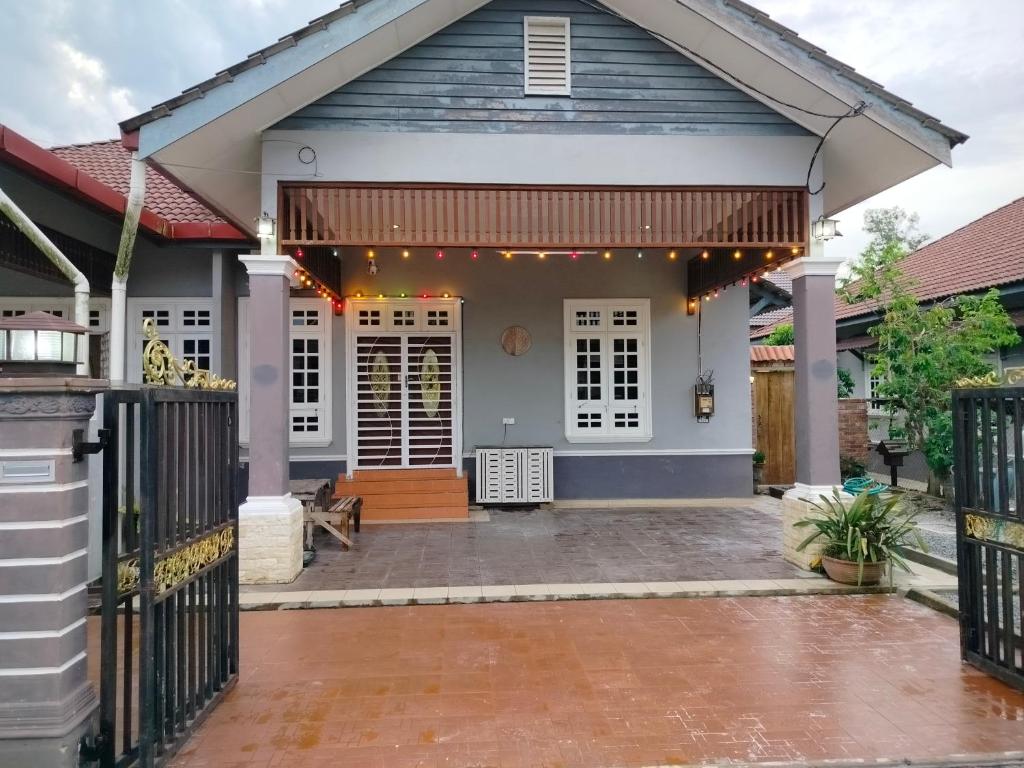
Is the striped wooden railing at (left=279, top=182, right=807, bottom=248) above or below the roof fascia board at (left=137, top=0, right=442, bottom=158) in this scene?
below

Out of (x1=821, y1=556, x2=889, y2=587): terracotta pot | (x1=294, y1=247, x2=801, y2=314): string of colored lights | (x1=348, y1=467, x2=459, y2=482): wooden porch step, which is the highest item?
(x1=294, y1=247, x2=801, y2=314): string of colored lights

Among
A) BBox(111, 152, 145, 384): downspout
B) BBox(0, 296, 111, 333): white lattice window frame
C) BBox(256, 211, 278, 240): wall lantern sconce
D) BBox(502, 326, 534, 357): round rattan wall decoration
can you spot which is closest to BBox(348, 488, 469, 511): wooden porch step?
BBox(502, 326, 534, 357): round rattan wall decoration

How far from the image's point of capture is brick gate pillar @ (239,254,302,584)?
5414 mm

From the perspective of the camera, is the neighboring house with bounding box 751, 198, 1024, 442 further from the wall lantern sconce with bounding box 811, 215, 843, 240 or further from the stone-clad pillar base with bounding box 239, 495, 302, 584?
the stone-clad pillar base with bounding box 239, 495, 302, 584

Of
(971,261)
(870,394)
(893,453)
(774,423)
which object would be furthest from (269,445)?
(971,261)

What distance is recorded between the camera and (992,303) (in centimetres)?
773

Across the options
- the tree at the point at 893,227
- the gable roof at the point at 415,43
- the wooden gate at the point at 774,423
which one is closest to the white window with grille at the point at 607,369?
the wooden gate at the point at 774,423

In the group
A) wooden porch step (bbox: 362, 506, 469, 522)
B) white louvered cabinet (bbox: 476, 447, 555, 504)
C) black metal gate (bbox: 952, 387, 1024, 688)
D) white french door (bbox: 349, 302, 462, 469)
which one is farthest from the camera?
white french door (bbox: 349, 302, 462, 469)

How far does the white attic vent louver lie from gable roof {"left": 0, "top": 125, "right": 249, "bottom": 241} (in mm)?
3697

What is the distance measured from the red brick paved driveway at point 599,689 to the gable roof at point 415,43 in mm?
3987

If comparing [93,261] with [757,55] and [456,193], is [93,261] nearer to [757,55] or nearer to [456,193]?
[456,193]

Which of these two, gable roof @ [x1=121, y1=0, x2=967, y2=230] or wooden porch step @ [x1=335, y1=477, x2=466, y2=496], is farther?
wooden porch step @ [x1=335, y1=477, x2=466, y2=496]

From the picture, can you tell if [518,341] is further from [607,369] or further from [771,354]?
[771,354]

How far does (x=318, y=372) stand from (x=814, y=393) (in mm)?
6478
